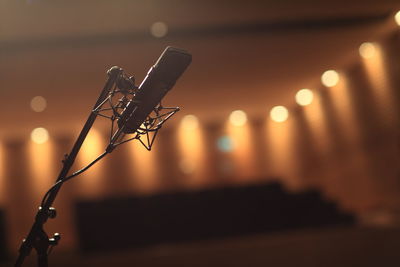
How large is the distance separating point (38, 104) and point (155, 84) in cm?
351

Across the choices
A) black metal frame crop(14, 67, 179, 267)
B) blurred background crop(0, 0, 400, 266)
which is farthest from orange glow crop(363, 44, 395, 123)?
black metal frame crop(14, 67, 179, 267)

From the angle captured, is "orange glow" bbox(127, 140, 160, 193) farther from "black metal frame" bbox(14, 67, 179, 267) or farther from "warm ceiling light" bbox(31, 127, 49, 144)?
"black metal frame" bbox(14, 67, 179, 267)

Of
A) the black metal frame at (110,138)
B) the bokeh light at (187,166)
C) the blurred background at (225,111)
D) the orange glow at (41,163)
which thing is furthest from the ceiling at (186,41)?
the bokeh light at (187,166)

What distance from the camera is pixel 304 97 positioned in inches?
189

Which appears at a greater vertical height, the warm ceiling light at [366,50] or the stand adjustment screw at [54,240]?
the warm ceiling light at [366,50]

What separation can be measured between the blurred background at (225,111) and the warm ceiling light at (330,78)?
3cm

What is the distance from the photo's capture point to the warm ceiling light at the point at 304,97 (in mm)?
4395

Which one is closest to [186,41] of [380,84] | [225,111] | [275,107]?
[380,84]

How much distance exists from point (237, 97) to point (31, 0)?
248 cm

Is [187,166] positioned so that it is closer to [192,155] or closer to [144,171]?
[192,155]

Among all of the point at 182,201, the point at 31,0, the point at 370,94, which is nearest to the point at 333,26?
the point at 370,94

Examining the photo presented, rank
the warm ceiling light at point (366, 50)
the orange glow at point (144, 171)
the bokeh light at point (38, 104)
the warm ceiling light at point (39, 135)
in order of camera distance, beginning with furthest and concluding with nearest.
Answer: the orange glow at point (144, 171), the warm ceiling light at point (39, 135), the bokeh light at point (38, 104), the warm ceiling light at point (366, 50)

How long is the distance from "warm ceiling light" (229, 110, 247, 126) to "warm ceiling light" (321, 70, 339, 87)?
162cm

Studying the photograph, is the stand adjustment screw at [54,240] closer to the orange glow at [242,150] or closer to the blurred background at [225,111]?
the blurred background at [225,111]
